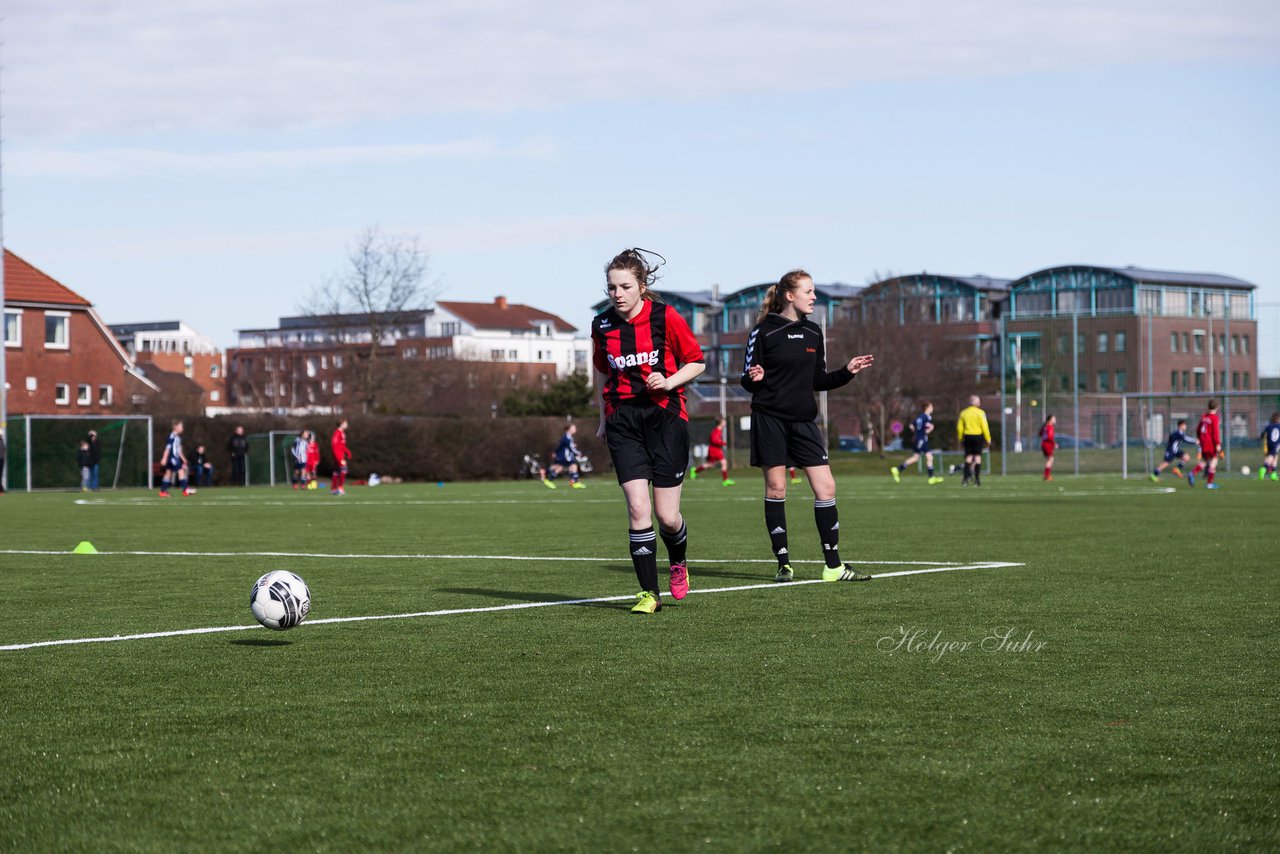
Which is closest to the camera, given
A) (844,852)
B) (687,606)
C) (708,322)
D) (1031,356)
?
(844,852)

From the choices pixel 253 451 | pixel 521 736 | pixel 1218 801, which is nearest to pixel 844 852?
pixel 1218 801

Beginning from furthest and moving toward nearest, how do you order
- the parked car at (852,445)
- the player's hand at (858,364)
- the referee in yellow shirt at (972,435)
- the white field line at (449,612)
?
the parked car at (852,445)
the referee in yellow shirt at (972,435)
the player's hand at (858,364)
the white field line at (449,612)

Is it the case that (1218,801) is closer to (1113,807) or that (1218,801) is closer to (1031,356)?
(1113,807)

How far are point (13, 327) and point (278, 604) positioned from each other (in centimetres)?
5670

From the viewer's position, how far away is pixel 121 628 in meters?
7.96

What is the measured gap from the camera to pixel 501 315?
149375 mm

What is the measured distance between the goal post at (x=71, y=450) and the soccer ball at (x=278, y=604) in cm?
3608

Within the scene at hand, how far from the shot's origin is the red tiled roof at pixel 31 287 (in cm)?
5941

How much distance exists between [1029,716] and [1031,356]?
2102 inches

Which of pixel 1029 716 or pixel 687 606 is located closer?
pixel 1029 716

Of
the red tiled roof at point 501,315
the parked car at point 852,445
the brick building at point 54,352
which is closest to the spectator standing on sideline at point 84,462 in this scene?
the brick building at point 54,352

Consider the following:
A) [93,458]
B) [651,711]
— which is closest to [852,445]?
[93,458]

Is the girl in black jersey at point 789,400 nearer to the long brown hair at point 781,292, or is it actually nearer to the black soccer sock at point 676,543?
the long brown hair at point 781,292

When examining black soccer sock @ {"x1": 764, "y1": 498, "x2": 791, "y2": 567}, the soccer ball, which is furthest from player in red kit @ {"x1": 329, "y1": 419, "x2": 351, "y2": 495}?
the soccer ball
